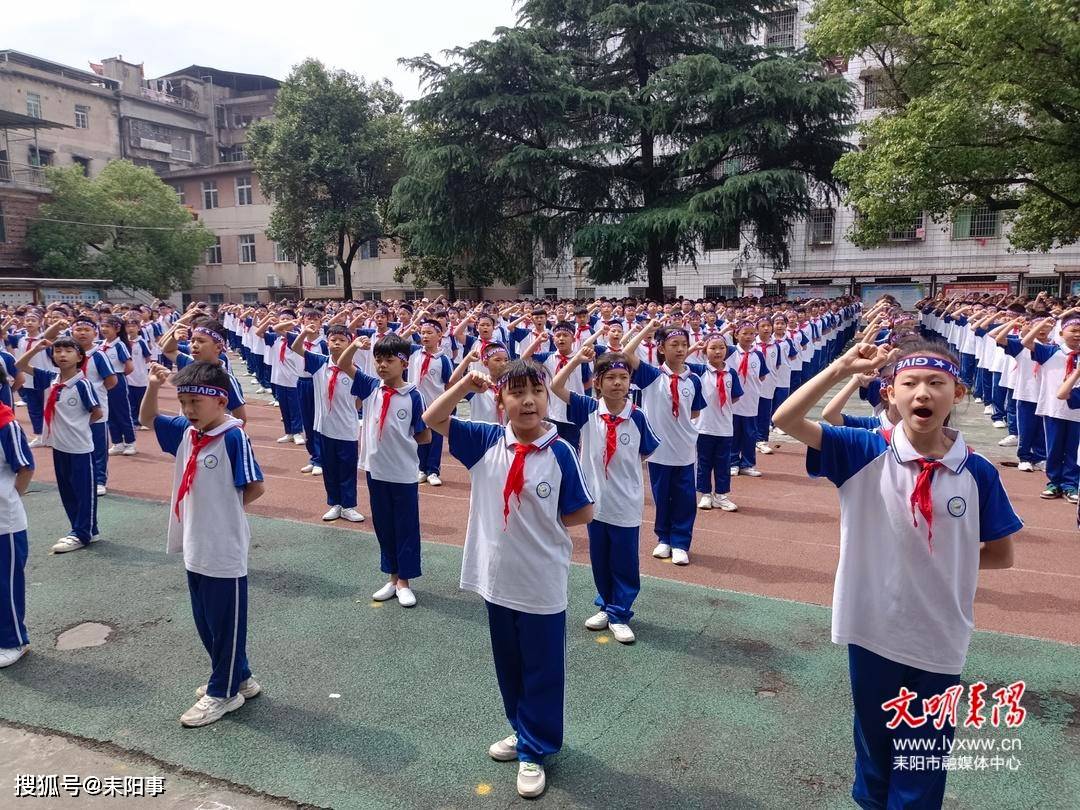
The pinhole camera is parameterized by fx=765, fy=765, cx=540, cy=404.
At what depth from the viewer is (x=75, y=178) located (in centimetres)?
3152

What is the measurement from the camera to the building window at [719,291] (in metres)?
33.2

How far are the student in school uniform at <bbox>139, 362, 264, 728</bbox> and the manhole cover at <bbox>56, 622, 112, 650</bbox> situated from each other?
1283 mm

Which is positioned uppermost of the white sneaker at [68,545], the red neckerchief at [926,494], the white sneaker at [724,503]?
the red neckerchief at [926,494]

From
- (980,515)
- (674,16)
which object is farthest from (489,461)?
(674,16)

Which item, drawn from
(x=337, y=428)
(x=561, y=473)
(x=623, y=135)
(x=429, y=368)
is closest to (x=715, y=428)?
(x=429, y=368)

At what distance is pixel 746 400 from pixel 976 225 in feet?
89.2

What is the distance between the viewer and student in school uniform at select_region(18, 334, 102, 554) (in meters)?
6.31

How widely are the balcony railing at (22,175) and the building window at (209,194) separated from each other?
8.60m

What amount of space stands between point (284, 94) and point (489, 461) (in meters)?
→ 31.2

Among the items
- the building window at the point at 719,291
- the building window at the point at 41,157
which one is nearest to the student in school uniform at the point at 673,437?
the building window at the point at 719,291

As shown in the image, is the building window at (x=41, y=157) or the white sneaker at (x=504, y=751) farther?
the building window at (x=41, y=157)

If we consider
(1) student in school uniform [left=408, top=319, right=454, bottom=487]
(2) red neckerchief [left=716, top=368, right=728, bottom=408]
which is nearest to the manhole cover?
(1) student in school uniform [left=408, top=319, right=454, bottom=487]

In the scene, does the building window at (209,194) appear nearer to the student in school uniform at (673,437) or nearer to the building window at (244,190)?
the building window at (244,190)

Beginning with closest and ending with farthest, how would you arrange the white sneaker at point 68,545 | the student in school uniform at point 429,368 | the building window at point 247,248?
1. the white sneaker at point 68,545
2. the student in school uniform at point 429,368
3. the building window at point 247,248
